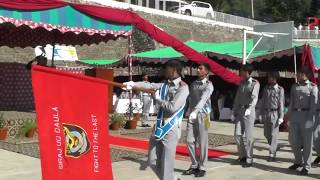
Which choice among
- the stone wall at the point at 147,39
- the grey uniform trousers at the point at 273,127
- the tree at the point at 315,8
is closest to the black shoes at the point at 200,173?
the grey uniform trousers at the point at 273,127

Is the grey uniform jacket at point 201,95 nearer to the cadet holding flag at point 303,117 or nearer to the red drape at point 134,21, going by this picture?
the cadet holding flag at point 303,117

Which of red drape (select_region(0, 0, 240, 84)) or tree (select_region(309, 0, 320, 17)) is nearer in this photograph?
red drape (select_region(0, 0, 240, 84))

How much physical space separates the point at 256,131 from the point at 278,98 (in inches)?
266

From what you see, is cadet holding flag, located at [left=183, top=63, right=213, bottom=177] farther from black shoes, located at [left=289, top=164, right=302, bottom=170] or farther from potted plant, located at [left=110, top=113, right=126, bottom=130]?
potted plant, located at [left=110, top=113, right=126, bottom=130]

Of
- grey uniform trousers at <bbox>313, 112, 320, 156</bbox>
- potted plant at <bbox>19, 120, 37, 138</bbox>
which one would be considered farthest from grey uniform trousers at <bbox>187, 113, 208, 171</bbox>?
potted plant at <bbox>19, 120, 37, 138</bbox>

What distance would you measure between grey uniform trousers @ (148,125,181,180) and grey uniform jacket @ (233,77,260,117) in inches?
120

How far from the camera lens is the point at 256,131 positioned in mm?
16625

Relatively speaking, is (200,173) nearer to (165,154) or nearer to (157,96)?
(165,154)

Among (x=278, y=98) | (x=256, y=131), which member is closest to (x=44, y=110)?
(x=278, y=98)

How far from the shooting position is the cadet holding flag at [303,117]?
28.3 ft

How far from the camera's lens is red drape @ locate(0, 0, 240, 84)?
453 inches

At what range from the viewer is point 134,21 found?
13148mm

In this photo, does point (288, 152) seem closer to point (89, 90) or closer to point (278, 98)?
point (278, 98)

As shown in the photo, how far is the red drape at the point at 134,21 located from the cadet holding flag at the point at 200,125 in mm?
2588
